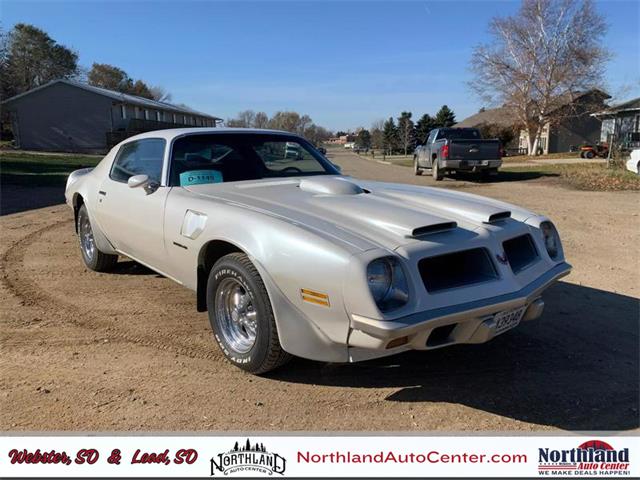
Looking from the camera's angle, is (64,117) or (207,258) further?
(64,117)

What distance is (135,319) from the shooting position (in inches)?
167

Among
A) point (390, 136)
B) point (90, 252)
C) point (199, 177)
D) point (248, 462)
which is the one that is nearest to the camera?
point (248, 462)

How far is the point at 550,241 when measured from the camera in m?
3.64

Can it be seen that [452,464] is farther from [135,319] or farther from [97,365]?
[135,319]

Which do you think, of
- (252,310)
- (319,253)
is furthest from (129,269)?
(319,253)

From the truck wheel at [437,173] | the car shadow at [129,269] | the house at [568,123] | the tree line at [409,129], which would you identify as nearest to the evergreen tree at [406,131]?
the tree line at [409,129]

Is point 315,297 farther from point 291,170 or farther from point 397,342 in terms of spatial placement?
point 291,170

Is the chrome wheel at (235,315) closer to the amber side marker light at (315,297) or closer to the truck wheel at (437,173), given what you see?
the amber side marker light at (315,297)

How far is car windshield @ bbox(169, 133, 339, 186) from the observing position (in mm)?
4102

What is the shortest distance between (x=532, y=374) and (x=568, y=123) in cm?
4260

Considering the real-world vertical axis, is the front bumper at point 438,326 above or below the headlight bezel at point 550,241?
below

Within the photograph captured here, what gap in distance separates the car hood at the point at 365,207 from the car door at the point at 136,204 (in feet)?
1.37

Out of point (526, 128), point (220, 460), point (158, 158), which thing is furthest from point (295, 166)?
point (526, 128)

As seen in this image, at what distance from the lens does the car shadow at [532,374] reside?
2930mm
